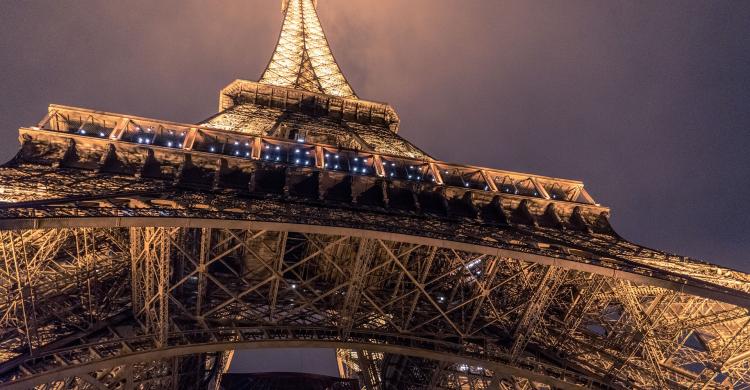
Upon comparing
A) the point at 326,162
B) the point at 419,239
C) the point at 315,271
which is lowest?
the point at 315,271

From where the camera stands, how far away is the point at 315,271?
18.0 m

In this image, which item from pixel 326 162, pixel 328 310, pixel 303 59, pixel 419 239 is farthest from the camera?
pixel 303 59

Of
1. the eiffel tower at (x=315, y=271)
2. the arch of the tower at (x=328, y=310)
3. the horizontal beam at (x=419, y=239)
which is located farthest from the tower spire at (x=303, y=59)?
the horizontal beam at (x=419, y=239)

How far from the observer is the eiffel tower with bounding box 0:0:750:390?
11.4 m

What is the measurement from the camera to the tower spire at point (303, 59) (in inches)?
1516

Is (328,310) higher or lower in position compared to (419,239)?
lower

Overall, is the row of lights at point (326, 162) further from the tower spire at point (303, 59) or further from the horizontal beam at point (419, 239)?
the tower spire at point (303, 59)

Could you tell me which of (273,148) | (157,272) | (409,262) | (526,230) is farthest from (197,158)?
(526,230)

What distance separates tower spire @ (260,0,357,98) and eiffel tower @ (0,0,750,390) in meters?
20.0

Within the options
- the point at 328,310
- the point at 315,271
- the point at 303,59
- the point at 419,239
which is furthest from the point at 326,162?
the point at 303,59

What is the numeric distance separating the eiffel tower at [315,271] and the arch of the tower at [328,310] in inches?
2.3

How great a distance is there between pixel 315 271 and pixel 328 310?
9.42 ft

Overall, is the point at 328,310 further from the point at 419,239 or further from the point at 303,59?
the point at 303,59

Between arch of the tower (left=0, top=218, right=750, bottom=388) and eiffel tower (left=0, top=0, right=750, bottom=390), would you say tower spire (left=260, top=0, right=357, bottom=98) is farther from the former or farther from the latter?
arch of the tower (left=0, top=218, right=750, bottom=388)
